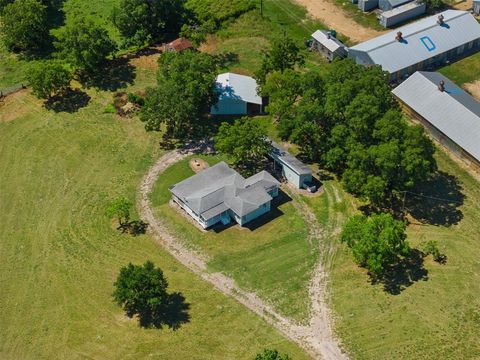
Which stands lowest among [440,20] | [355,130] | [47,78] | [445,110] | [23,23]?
[445,110]

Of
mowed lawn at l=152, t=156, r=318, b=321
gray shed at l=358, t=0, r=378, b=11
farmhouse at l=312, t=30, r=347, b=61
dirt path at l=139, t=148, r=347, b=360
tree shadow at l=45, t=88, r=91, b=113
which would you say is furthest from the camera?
gray shed at l=358, t=0, r=378, b=11

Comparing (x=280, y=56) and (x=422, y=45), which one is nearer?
(x=280, y=56)

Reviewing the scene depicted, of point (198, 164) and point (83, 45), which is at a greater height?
point (83, 45)

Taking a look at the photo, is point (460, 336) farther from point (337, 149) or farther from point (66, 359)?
point (66, 359)

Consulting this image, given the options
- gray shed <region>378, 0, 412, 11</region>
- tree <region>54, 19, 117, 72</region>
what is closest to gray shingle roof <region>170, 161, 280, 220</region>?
tree <region>54, 19, 117, 72</region>

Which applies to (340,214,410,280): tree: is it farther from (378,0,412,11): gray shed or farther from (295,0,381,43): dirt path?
(378,0,412,11): gray shed

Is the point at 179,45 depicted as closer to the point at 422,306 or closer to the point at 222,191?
the point at 222,191

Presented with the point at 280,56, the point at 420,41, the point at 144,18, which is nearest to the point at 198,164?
the point at 280,56

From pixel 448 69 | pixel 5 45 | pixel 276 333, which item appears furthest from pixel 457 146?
pixel 5 45
